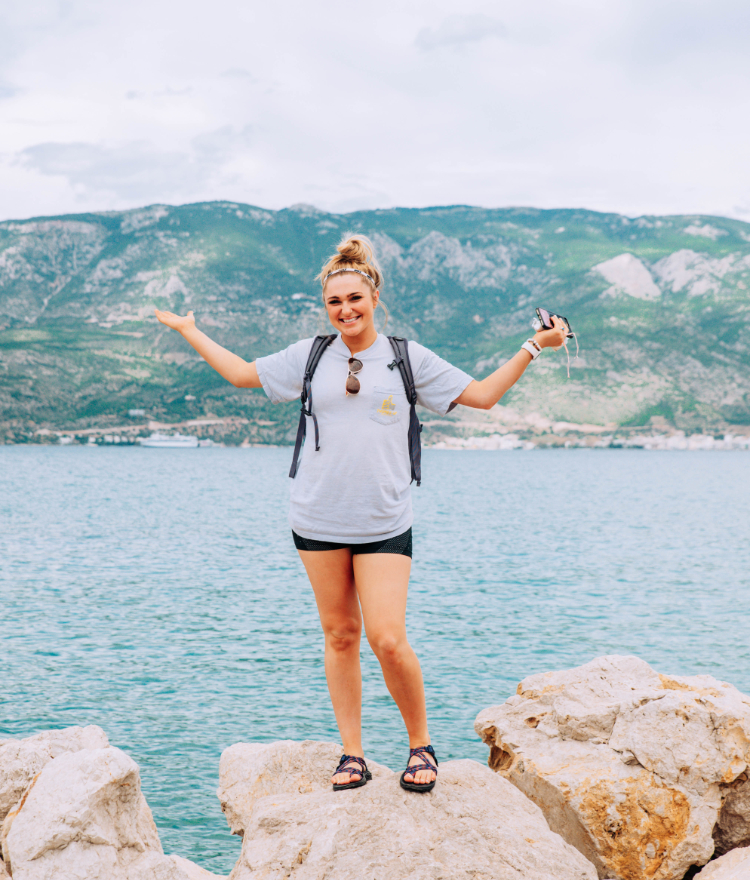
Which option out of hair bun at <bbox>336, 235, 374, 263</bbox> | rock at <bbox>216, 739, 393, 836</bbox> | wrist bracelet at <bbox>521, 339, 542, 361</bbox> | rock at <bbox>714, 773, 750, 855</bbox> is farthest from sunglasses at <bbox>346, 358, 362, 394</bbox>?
rock at <bbox>714, 773, 750, 855</bbox>

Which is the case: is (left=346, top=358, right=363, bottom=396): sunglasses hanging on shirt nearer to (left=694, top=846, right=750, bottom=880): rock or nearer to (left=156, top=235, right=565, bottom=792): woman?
(left=156, top=235, right=565, bottom=792): woman

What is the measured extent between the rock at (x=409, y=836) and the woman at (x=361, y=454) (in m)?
0.22

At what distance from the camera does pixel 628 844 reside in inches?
243

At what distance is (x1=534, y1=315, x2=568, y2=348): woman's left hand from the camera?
15.1 feet

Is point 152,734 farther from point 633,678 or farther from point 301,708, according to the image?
point 633,678

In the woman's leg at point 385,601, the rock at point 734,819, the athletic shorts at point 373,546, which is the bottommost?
the rock at point 734,819

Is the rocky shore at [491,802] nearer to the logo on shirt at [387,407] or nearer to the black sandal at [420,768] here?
the black sandal at [420,768]

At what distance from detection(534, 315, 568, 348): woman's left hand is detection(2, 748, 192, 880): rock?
3403mm

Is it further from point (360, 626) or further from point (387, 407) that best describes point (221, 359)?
point (360, 626)

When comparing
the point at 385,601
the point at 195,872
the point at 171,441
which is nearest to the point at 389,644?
the point at 385,601

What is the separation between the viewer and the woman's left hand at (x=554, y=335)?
15.1 ft

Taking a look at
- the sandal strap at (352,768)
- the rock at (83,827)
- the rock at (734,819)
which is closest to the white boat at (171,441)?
the rock at (734,819)

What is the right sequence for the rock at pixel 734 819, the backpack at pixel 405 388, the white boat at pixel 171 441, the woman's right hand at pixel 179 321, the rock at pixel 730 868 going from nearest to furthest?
1. the backpack at pixel 405 388
2. the woman's right hand at pixel 179 321
3. the rock at pixel 730 868
4. the rock at pixel 734 819
5. the white boat at pixel 171 441

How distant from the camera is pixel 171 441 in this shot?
191 m
